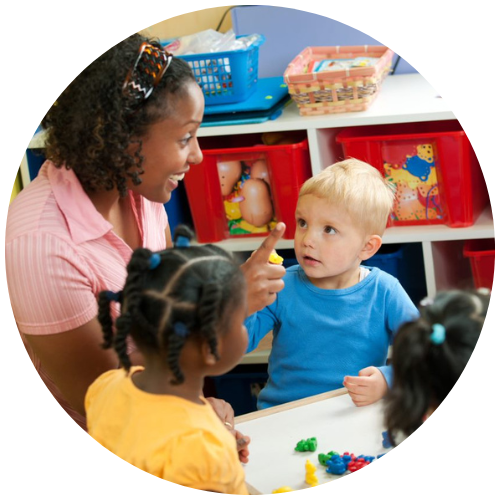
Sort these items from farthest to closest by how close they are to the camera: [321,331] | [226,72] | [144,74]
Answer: [226,72] < [321,331] < [144,74]

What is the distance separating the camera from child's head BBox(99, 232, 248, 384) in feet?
1.95

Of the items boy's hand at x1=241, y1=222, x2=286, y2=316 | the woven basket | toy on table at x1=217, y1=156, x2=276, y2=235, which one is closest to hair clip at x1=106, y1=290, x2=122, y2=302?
boy's hand at x1=241, y1=222, x2=286, y2=316

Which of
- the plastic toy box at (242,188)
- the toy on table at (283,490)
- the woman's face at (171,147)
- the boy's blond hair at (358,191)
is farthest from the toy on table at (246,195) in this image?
the toy on table at (283,490)

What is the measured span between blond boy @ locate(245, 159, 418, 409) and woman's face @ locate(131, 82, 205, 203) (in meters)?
0.15

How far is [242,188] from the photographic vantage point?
3.30 feet

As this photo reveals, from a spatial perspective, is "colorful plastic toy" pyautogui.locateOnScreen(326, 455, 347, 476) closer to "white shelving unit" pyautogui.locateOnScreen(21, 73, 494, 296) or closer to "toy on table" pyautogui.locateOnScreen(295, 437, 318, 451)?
"toy on table" pyautogui.locateOnScreen(295, 437, 318, 451)

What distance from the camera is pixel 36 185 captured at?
76 centimetres

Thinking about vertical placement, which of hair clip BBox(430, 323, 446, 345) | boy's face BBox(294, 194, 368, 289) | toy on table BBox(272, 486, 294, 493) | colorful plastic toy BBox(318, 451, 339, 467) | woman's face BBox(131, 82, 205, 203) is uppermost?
woman's face BBox(131, 82, 205, 203)

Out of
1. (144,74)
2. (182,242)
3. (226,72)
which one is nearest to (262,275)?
(182,242)

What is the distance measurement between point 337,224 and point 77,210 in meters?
0.27

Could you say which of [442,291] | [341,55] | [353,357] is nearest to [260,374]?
[353,357]

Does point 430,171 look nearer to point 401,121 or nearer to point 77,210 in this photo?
point 401,121

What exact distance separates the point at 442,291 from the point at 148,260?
30 cm

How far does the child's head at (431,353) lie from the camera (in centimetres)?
67
